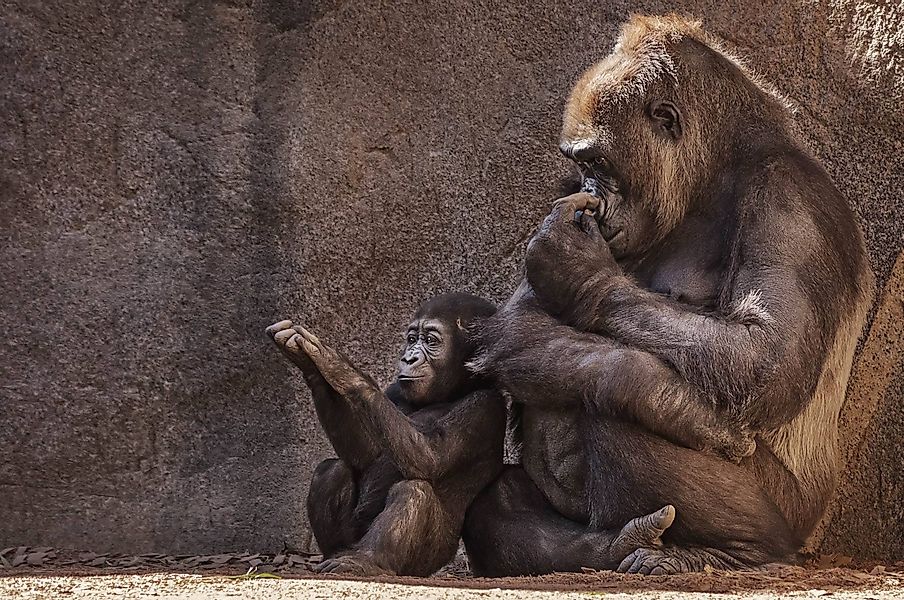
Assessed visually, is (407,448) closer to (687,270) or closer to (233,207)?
(687,270)

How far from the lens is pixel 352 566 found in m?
3.01

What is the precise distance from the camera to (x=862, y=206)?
409cm

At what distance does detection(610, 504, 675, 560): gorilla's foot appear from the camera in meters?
2.96

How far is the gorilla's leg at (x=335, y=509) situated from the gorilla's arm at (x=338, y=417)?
0.05 m

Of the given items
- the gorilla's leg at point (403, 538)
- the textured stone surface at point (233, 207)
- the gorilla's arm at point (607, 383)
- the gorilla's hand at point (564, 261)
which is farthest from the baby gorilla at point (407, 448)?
the textured stone surface at point (233, 207)

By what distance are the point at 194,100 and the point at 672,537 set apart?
7.33 ft

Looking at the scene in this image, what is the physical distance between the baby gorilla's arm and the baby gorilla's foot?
25 centimetres

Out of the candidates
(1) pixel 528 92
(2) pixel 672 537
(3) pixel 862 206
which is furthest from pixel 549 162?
(2) pixel 672 537

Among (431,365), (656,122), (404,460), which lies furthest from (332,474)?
(656,122)

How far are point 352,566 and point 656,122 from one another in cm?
134

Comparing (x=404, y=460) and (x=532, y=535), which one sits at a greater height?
(x=404, y=460)

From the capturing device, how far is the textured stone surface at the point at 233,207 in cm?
427

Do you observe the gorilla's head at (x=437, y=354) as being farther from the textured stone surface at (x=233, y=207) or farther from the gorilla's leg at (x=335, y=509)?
the textured stone surface at (x=233, y=207)

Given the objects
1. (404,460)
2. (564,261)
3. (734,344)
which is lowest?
(404,460)
